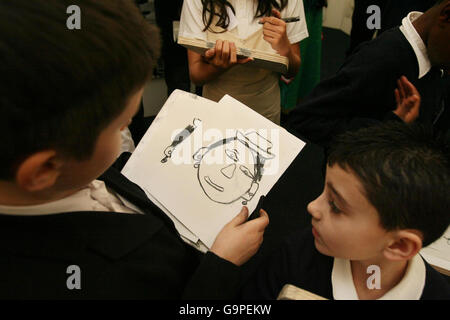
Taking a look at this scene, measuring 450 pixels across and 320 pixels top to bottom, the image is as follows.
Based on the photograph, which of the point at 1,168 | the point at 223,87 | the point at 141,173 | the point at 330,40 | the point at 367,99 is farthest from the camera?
the point at 330,40

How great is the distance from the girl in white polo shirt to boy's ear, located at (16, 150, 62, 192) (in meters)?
0.66

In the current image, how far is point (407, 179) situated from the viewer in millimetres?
517

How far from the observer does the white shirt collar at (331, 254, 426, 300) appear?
56 centimetres

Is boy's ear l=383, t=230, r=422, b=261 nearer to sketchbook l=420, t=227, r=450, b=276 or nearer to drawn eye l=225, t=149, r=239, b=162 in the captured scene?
sketchbook l=420, t=227, r=450, b=276

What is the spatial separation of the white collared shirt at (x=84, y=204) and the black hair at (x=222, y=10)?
68 cm

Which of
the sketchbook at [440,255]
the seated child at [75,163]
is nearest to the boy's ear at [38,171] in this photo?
the seated child at [75,163]

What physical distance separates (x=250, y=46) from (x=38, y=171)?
0.83 m

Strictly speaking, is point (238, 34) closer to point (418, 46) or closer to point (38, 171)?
point (418, 46)

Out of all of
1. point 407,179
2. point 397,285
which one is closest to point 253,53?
point 407,179

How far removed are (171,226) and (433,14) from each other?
82cm

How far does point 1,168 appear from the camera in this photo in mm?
342

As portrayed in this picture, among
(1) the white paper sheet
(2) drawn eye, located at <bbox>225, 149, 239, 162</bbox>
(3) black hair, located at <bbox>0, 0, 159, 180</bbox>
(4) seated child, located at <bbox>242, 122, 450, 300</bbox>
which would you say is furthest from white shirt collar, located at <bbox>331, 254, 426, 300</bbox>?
(3) black hair, located at <bbox>0, 0, 159, 180</bbox>

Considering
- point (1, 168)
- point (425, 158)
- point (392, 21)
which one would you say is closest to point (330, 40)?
point (392, 21)

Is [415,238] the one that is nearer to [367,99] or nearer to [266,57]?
[367,99]
